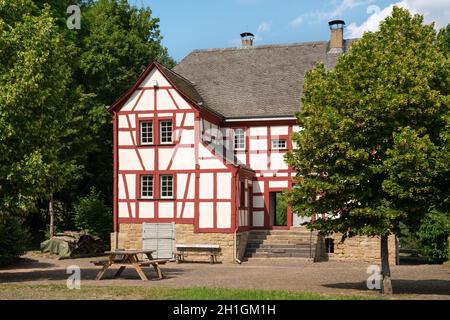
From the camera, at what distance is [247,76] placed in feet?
114

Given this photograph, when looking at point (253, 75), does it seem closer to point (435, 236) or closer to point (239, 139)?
point (239, 139)

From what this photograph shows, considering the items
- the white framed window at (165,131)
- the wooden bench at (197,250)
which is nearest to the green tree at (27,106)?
the wooden bench at (197,250)

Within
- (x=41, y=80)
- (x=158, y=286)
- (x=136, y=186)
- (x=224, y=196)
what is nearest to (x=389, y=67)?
(x=158, y=286)

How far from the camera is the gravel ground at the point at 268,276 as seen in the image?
1806 centimetres

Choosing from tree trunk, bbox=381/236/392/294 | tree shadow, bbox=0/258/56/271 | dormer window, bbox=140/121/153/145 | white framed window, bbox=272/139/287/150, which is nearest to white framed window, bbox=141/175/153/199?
dormer window, bbox=140/121/153/145

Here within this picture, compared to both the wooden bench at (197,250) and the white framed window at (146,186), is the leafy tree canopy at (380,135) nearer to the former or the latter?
the wooden bench at (197,250)

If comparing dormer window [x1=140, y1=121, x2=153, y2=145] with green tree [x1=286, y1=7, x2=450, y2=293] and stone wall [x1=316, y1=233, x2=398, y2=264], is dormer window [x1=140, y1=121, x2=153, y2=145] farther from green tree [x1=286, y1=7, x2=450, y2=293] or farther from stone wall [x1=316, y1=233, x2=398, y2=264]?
green tree [x1=286, y1=7, x2=450, y2=293]

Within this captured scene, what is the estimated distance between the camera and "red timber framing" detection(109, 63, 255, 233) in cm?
2931

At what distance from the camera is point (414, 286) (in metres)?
19.2

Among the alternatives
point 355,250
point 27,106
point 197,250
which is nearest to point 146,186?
point 197,250

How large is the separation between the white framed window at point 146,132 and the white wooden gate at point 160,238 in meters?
3.86

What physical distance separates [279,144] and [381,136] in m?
15.4
